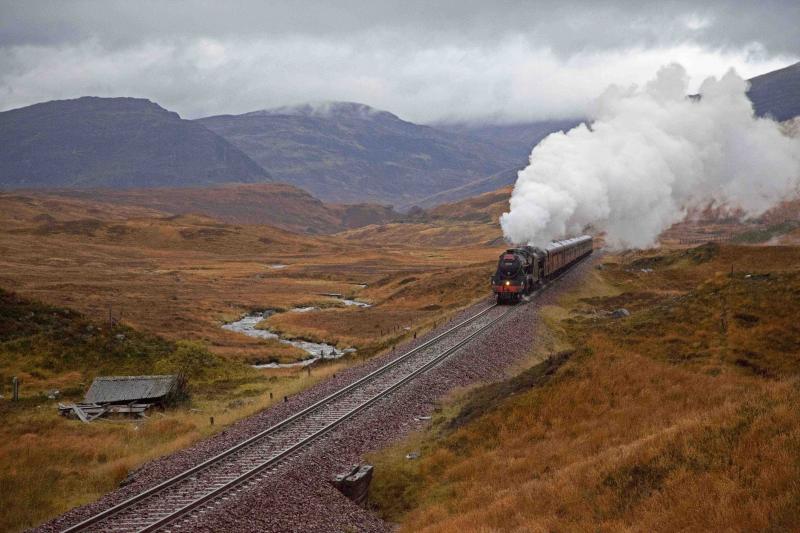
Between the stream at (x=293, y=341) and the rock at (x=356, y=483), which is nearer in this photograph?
the rock at (x=356, y=483)

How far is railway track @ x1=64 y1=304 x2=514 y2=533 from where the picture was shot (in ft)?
54.6

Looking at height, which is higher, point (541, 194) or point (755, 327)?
point (541, 194)

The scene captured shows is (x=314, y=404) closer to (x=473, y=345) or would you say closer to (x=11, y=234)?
(x=473, y=345)

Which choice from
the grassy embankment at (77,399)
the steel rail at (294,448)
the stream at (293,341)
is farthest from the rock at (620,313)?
the grassy embankment at (77,399)

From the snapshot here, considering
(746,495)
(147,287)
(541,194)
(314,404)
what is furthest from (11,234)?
(746,495)

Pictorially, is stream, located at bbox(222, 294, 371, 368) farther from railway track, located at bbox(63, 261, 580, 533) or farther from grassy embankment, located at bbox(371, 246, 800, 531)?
grassy embankment, located at bbox(371, 246, 800, 531)

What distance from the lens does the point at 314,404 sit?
88.9ft

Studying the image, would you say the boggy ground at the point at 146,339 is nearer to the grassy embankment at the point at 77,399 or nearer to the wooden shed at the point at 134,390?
the grassy embankment at the point at 77,399

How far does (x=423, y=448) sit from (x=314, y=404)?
6235 millimetres

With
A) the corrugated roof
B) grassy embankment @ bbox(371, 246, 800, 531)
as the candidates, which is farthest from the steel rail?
the corrugated roof

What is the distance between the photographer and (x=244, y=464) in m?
20.3

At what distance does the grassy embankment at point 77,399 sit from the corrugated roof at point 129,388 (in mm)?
1228

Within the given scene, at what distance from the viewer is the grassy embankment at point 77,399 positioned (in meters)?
20.9

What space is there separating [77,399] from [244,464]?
679 inches
